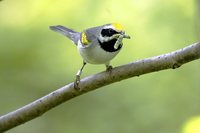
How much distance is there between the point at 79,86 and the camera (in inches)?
58.8

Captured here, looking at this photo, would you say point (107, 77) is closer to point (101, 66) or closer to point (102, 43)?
point (102, 43)

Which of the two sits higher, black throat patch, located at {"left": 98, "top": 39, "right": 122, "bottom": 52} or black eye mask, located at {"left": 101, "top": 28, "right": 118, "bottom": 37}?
black eye mask, located at {"left": 101, "top": 28, "right": 118, "bottom": 37}

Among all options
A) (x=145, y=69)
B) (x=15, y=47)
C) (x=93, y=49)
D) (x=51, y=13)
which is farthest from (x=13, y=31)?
(x=145, y=69)

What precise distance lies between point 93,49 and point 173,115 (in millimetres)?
1779

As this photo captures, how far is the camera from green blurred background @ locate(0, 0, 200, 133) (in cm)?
305

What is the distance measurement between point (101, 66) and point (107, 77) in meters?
1.86

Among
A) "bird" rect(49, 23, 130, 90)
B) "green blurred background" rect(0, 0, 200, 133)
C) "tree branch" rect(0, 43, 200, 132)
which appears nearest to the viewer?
"tree branch" rect(0, 43, 200, 132)

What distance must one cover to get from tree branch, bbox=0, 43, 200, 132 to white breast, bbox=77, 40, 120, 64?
143 millimetres

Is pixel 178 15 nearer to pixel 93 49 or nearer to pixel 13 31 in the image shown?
pixel 13 31

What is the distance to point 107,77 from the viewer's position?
4.86 ft

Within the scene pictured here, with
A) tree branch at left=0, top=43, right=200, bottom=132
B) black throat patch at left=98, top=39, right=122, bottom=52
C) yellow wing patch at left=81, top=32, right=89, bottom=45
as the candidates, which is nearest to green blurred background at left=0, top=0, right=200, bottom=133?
yellow wing patch at left=81, top=32, right=89, bottom=45

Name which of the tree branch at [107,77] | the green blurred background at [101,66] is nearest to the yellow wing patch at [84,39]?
the tree branch at [107,77]

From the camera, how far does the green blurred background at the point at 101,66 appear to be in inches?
120

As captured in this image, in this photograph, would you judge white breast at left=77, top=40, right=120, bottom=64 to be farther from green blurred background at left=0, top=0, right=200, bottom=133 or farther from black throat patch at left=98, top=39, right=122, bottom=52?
green blurred background at left=0, top=0, right=200, bottom=133
